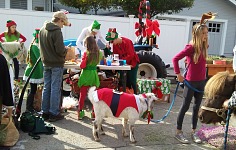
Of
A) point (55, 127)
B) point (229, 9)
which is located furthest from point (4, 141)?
point (229, 9)

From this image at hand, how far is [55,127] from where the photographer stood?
4.78 meters

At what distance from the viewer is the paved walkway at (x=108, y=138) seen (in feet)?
13.4

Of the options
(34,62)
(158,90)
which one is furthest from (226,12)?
(34,62)

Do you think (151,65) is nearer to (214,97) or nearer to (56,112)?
(56,112)

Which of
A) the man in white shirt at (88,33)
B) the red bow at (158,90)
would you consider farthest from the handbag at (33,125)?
the red bow at (158,90)

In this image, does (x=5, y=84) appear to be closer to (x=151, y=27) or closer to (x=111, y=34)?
(x=111, y=34)

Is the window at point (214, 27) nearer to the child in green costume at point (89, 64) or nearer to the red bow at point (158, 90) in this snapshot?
the red bow at point (158, 90)

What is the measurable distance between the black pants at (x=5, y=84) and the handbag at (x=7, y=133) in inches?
26.3

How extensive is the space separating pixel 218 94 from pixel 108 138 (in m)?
1.96

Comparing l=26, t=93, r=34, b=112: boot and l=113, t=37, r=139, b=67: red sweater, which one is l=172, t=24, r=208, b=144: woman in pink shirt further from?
l=26, t=93, r=34, b=112: boot

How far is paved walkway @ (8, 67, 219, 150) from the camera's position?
4078 mm

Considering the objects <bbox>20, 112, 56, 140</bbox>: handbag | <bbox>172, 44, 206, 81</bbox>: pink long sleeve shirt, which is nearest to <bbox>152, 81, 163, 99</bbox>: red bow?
<bbox>172, 44, 206, 81</bbox>: pink long sleeve shirt

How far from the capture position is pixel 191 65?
13.3 ft

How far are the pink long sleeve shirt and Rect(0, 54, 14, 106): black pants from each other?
2267 mm
